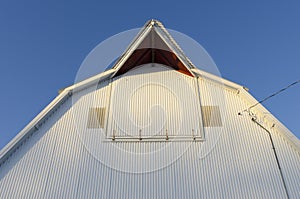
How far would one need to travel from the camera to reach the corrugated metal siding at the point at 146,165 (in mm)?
9469

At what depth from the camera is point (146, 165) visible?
→ 10.0 m

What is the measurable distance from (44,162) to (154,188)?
4968 mm

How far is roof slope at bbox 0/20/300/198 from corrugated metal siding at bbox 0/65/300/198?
41 millimetres

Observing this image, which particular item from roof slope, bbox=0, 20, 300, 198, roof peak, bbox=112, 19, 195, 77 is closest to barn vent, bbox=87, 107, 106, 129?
roof slope, bbox=0, 20, 300, 198

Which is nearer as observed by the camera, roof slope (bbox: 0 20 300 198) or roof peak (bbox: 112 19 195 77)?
roof slope (bbox: 0 20 300 198)

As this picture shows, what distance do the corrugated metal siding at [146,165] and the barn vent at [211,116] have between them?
0.26 meters

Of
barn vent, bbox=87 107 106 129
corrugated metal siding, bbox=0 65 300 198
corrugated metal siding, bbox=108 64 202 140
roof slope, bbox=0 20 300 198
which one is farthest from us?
barn vent, bbox=87 107 106 129

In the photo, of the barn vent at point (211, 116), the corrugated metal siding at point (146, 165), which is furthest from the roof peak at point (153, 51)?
the corrugated metal siding at point (146, 165)

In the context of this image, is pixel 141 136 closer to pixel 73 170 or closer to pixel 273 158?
pixel 73 170

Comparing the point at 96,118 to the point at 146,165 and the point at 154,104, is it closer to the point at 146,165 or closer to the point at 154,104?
the point at 154,104

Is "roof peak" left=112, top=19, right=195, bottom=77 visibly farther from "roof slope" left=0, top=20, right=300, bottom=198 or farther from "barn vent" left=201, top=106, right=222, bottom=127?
"barn vent" left=201, top=106, right=222, bottom=127

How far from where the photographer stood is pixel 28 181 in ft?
32.2

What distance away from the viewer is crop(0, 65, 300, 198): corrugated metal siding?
947cm

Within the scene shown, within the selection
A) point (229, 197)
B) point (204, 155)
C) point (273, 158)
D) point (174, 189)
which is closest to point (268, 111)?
point (273, 158)
